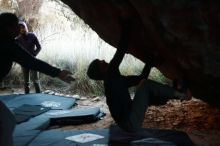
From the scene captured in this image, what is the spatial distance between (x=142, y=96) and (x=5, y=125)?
4.92 feet

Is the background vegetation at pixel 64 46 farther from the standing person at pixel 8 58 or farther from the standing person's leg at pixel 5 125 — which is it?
the standing person's leg at pixel 5 125

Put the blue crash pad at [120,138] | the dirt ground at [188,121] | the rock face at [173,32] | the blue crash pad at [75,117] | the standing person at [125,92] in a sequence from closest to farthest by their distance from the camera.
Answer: the rock face at [173,32] → the standing person at [125,92] → the blue crash pad at [120,138] → the dirt ground at [188,121] → the blue crash pad at [75,117]

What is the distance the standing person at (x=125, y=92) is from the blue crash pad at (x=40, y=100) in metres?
3.48

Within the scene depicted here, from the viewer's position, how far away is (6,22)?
4.29 meters

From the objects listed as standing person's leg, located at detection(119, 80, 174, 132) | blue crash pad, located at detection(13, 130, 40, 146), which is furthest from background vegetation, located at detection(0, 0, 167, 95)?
standing person's leg, located at detection(119, 80, 174, 132)

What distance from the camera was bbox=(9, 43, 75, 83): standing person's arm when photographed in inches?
172

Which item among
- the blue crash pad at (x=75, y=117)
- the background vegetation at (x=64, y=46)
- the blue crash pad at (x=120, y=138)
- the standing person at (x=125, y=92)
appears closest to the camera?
the standing person at (x=125, y=92)

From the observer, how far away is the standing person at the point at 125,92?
178 inches

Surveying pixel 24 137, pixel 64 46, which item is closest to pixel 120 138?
pixel 24 137

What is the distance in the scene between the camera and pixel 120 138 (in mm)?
5645

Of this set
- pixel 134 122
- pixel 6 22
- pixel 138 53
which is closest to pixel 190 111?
pixel 138 53

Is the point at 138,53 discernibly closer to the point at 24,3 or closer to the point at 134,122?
the point at 134,122

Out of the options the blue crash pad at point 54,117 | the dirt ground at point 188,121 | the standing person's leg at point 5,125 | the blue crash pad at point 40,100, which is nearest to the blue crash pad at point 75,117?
the blue crash pad at point 54,117

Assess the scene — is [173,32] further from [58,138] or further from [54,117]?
[54,117]
